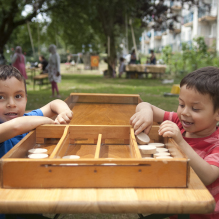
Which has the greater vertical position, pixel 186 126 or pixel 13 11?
pixel 13 11

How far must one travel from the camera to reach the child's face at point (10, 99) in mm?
1966

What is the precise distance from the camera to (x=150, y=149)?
1539mm

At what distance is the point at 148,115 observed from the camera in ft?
6.06

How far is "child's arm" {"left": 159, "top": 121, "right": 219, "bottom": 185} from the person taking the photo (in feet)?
4.96

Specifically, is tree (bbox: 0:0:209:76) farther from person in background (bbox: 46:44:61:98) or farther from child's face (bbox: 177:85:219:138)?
child's face (bbox: 177:85:219:138)

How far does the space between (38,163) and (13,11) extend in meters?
15.9

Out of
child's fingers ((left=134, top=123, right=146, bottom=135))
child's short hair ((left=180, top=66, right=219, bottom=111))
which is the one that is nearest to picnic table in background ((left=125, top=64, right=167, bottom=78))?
child's short hair ((left=180, top=66, right=219, bottom=111))

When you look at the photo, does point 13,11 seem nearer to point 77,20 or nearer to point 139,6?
point 77,20

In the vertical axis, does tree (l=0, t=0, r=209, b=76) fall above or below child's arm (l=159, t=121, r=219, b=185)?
above

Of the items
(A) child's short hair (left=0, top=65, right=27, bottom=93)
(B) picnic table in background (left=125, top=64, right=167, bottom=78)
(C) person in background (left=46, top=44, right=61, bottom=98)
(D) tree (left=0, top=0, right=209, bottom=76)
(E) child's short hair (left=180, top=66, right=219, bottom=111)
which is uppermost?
(D) tree (left=0, top=0, right=209, bottom=76)

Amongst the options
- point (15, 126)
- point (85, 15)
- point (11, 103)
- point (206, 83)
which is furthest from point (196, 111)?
point (85, 15)

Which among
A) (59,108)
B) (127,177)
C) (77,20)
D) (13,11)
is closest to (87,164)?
(127,177)

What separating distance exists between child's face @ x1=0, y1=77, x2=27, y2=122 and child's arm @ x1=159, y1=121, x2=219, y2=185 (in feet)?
3.40

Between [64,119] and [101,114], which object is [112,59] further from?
[64,119]
